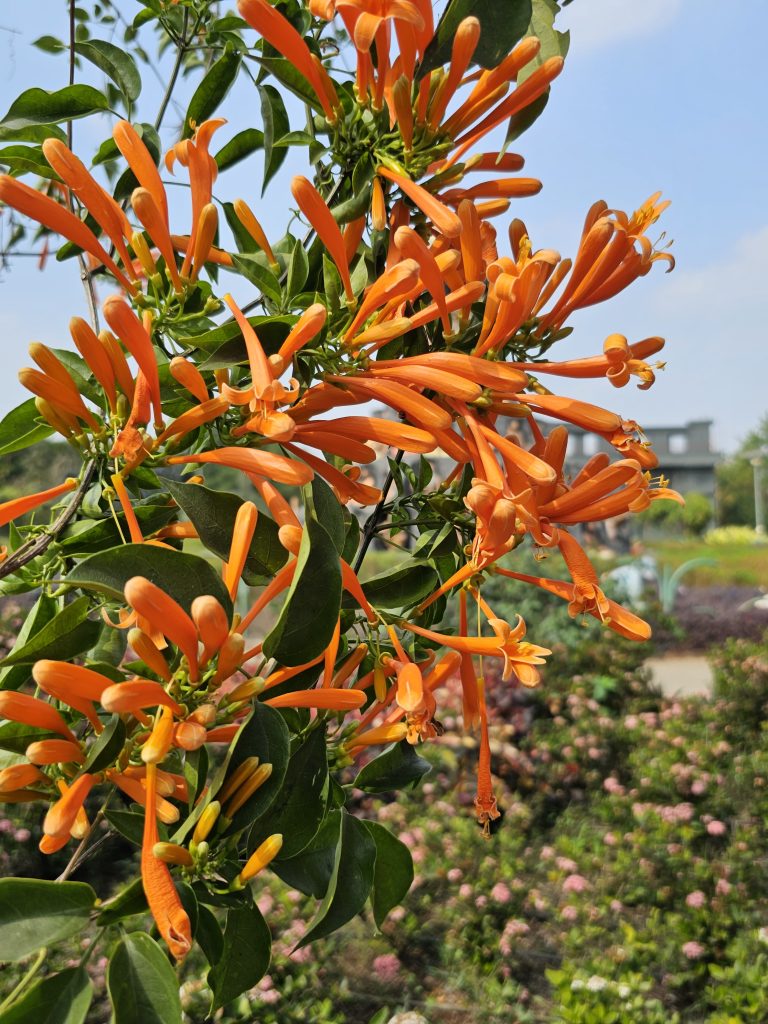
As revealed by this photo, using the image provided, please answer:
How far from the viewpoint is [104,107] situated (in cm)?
79

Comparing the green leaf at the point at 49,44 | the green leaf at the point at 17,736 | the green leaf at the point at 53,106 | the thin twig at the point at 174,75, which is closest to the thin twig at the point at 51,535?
the green leaf at the point at 17,736

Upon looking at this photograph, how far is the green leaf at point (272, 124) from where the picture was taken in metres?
0.76

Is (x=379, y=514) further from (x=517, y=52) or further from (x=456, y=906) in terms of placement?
(x=456, y=906)

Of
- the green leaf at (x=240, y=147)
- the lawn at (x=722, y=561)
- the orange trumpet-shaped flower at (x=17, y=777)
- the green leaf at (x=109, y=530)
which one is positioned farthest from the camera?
the lawn at (x=722, y=561)

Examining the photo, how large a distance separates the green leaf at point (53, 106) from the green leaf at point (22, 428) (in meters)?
0.25

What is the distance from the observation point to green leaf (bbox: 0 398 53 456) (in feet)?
2.13

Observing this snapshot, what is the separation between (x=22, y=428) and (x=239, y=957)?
41 cm

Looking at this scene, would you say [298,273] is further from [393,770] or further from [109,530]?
[393,770]

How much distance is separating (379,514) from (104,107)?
1.48 ft

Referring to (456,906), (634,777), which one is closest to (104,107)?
(456,906)

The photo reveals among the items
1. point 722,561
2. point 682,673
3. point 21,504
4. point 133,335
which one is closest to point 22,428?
point 21,504

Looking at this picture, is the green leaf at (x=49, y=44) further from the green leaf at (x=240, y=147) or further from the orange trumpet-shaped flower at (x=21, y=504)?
the orange trumpet-shaped flower at (x=21, y=504)

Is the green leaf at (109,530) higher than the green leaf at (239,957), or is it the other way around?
the green leaf at (109,530)

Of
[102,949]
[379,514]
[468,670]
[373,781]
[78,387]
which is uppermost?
[78,387]
